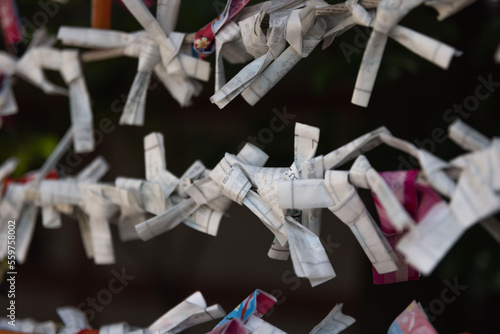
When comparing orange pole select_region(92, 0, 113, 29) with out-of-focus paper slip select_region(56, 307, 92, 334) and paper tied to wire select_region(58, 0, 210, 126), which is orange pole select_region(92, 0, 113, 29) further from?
out-of-focus paper slip select_region(56, 307, 92, 334)

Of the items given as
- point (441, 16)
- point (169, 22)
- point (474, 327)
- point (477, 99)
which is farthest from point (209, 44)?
point (474, 327)

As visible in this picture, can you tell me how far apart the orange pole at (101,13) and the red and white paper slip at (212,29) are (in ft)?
0.42

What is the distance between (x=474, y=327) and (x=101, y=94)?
0.63 metres

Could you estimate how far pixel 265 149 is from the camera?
666 mm

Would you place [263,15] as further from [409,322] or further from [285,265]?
[285,265]

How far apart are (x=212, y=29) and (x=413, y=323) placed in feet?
0.84

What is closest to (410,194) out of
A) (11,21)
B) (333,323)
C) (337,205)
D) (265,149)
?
(337,205)

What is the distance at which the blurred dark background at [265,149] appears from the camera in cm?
66

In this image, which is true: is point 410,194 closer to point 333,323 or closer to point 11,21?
point 333,323

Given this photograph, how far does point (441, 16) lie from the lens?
0.31 m

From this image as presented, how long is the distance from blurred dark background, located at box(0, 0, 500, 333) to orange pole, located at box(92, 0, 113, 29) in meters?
0.13

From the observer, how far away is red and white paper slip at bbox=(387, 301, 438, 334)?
1.09 ft

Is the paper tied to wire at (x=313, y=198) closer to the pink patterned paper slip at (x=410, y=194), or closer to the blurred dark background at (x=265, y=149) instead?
the pink patterned paper slip at (x=410, y=194)

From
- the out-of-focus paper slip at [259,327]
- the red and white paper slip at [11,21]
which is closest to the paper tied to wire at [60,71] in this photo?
the red and white paper slip at [11,21]
